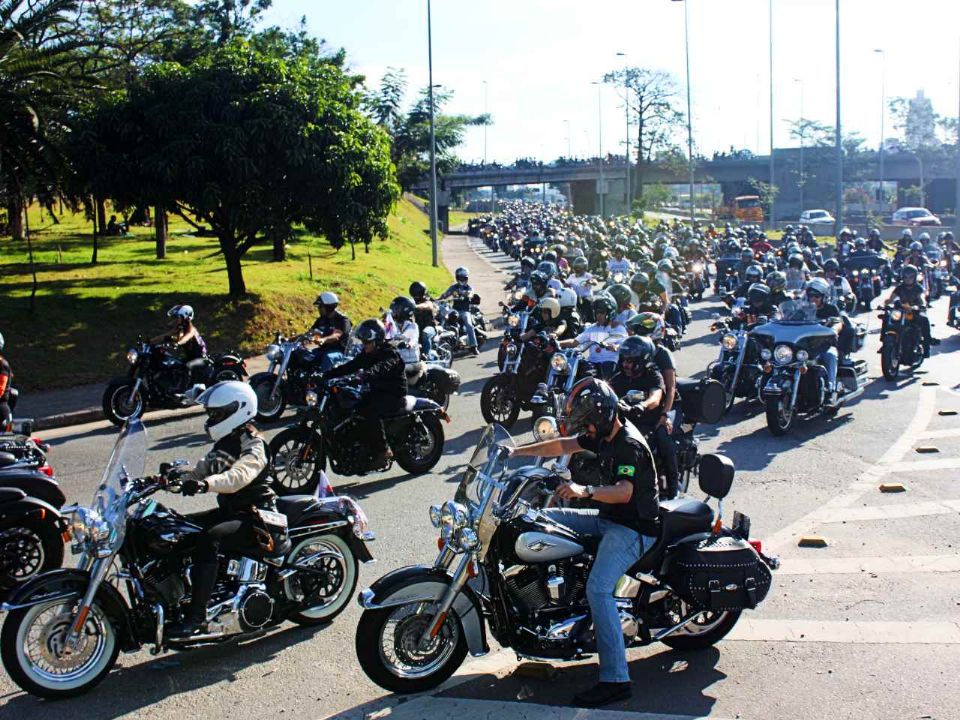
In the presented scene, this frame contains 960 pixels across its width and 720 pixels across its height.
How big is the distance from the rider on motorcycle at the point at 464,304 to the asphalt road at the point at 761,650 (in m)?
9.66

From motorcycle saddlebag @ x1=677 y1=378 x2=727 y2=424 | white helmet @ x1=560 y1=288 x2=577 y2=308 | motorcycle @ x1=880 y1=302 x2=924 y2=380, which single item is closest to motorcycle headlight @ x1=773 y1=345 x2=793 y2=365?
motorcycle saddlebag @ x1=677 y1=378 x2=727 y2=424

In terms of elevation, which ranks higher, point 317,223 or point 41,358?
point 317,223

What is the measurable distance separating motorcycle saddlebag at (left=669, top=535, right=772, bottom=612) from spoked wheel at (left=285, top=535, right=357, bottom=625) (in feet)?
7.35

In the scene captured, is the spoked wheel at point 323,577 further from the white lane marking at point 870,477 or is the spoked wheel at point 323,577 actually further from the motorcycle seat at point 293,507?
the white lane marking at point 870,477

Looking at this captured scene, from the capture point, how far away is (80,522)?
5.57 metres

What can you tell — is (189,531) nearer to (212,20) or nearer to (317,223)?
(317,223)

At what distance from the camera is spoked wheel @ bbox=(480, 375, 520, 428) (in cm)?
1330

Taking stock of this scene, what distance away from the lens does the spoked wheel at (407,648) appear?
17.9 feet

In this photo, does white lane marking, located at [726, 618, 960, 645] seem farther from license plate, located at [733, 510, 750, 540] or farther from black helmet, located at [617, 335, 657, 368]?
black helmet, located at [617, 335, 657, 368]

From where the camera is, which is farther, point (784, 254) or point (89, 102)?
point (784, 254)

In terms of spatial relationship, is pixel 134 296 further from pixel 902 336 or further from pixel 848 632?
pixel 848 632

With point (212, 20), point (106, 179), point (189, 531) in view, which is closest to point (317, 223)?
point (106, 179)

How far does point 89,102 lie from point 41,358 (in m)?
7.26

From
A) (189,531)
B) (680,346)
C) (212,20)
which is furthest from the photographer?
(212,20)
